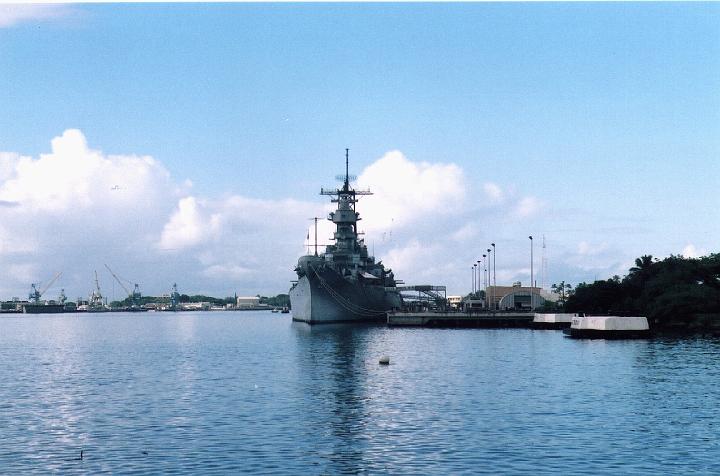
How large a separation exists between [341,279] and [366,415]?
118 metres

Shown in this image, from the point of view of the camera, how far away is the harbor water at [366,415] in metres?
37.5

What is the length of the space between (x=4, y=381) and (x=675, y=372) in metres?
59.7

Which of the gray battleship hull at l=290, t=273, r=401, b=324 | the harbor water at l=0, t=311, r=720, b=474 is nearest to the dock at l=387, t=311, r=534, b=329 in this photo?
the gray battleship hull at l=290, t=273, r=401, b=324

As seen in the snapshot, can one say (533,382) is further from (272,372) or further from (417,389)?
(272,372)

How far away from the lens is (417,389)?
63219 mm

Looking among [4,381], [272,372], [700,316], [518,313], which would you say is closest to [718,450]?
[272,372]

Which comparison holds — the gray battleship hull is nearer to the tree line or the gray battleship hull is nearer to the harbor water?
the tree line

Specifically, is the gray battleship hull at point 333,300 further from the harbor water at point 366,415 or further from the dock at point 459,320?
the harbor water at point 366,415

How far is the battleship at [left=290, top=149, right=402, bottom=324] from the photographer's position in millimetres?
168250

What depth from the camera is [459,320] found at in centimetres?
18300

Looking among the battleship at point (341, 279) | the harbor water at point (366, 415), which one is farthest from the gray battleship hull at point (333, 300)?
the harbor water at point (366, 415)

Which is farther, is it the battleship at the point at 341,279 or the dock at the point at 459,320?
the dock at the point at 459,320

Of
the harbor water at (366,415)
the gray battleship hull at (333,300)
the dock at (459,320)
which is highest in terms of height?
the gray battleship hull at (333,300)

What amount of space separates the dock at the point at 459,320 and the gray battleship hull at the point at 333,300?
763 cm
